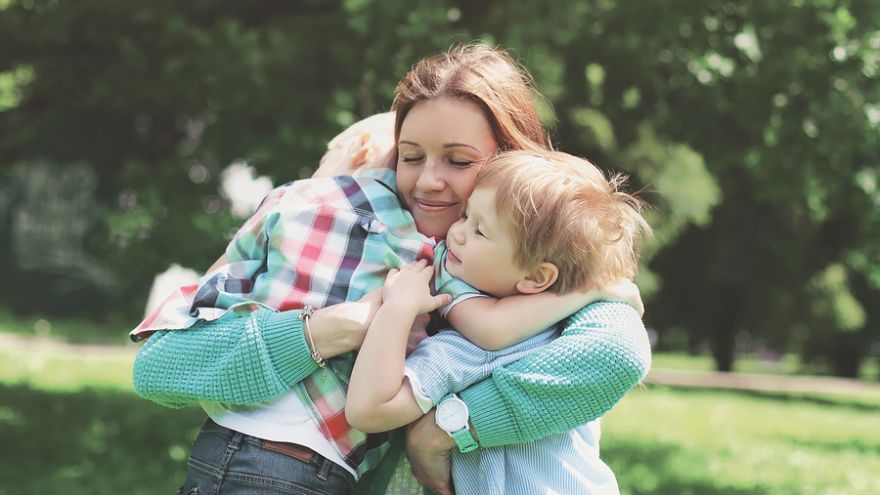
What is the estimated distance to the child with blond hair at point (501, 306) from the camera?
83.8 inches

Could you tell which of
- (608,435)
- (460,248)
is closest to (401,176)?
(460,248)

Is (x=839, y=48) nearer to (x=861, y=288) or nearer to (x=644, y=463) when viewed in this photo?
(x=644, y=463)

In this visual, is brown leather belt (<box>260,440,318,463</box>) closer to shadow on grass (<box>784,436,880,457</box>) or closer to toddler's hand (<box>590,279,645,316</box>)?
toddler's hand (<box>590,279,645,316</box>)

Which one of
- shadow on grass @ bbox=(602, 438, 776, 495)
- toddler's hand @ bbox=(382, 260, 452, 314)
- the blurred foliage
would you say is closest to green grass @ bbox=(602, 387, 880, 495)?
shadow on grass @ bbox=(602, 438, 776, 495)

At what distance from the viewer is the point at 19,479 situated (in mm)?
5754

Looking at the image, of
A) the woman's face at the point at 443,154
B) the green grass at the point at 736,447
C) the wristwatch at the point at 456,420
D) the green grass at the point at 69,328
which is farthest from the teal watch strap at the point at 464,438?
the green grass at the point at 69,328

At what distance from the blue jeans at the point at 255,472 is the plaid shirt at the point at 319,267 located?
0.06 metres

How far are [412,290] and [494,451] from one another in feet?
1.29

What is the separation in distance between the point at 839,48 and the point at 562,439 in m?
4.31

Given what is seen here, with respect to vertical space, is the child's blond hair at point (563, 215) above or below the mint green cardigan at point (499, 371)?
above

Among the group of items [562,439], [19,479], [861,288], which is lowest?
[861,288]

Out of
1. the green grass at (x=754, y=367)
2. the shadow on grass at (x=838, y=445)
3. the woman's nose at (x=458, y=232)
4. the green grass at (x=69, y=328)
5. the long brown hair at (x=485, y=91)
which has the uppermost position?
the long brown hair at (x=485, y=91)

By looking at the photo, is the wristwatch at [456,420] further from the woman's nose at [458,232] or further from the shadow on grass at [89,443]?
the shadow on grass at [89,443]

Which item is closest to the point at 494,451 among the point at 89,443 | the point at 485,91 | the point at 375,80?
the point at 485,91
